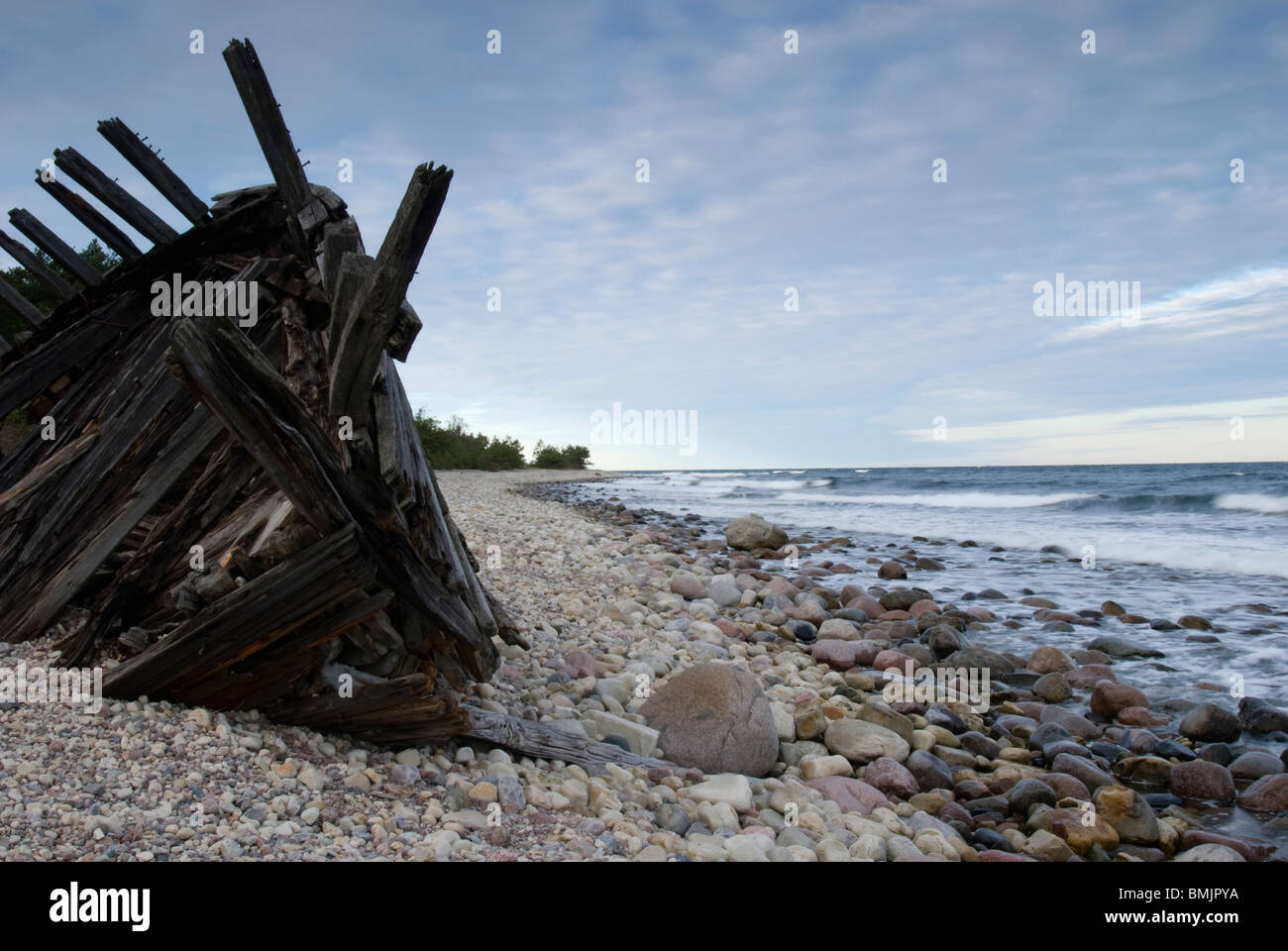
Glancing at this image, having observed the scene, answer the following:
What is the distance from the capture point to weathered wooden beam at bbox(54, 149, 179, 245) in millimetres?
6641

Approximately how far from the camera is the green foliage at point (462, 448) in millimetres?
46156

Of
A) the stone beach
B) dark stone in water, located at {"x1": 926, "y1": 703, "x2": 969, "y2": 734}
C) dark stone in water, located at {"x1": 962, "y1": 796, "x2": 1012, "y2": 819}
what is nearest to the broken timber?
the stone beach

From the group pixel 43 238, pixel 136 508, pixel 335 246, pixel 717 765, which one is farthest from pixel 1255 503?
pixel 43 238

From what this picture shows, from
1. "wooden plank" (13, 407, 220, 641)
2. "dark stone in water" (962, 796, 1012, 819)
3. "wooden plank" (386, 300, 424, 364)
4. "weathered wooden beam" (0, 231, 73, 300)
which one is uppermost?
"weathered wooden beam" (0, 231, 73, 300)

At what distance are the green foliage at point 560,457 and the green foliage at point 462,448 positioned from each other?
558 centimetres

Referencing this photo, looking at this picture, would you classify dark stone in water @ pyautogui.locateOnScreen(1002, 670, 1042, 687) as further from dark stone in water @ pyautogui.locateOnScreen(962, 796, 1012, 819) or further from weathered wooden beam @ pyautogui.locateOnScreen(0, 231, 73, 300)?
weathered wooden beam @ pyautogui.locateOnScreen(0, 231, 73, 300)

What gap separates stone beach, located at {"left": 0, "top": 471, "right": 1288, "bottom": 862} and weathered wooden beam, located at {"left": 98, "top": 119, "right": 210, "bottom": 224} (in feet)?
12.3

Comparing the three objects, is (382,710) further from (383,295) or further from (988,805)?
(988,805)

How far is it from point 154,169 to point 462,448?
44.7 m

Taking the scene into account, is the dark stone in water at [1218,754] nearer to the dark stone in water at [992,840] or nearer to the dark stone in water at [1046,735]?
the dark stone in water at [1046,735]

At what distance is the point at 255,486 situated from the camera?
4871mm

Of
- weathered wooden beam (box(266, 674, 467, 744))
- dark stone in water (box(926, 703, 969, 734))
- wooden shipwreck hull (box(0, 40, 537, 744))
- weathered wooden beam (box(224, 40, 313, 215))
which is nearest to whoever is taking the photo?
wooden shipwreck hull (box(0, 40, 537, 744))

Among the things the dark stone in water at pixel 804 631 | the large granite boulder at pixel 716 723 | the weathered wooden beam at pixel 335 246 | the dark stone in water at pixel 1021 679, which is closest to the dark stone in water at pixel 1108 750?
the dark stone in water at pixel 1021 679
